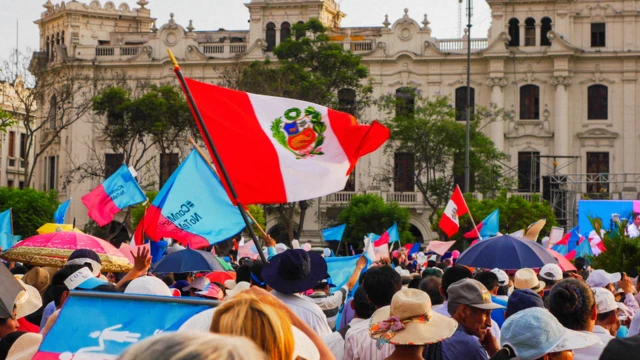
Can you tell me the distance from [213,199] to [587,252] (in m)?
10.1

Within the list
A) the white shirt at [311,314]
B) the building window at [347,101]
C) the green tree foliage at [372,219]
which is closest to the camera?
the white shirt at [311,314]

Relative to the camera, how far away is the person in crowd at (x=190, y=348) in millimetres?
2336

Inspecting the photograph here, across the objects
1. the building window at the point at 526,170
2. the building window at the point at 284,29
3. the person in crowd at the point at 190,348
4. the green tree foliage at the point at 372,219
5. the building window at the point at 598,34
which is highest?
the building window at the point at 284,29

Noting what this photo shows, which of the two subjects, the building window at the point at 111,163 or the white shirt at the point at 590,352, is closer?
the white shirt at the point at 590,352

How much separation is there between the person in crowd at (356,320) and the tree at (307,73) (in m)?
34.5

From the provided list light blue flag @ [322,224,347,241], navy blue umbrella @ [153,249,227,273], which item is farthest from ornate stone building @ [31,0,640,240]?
navy blue umbrella @ [153,249,227,273]

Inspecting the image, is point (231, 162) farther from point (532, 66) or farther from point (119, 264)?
point (532, 66)

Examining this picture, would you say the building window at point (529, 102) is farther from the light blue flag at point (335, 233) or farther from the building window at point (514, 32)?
the light blue flag at point (335, 233)

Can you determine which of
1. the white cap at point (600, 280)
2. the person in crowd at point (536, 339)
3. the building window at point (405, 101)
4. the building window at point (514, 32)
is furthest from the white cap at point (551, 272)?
the building window at point (514, 32)

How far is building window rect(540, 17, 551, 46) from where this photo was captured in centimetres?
4922

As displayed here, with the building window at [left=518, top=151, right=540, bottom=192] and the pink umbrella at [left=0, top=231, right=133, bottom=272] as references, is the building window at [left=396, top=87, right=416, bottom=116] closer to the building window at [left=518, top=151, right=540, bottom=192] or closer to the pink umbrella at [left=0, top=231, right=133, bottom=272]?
the building window at [left=518, top=151, right=540, bottom=192]

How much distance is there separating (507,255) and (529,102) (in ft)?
131

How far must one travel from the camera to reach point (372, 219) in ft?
146

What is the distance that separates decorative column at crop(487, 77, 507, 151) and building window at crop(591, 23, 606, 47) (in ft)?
14.4
